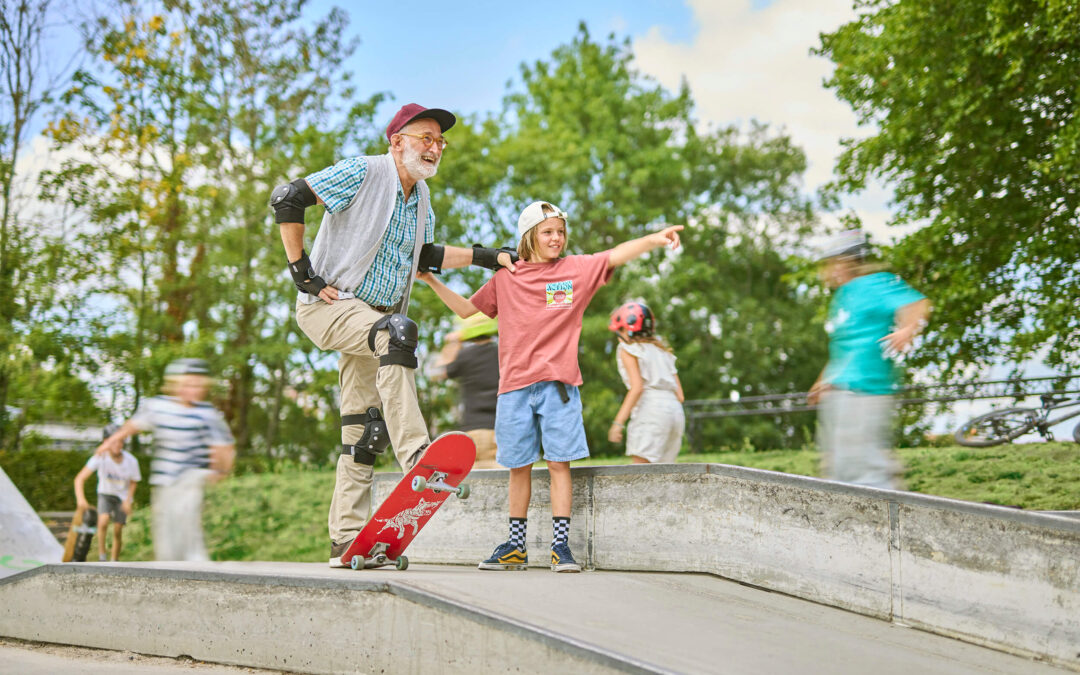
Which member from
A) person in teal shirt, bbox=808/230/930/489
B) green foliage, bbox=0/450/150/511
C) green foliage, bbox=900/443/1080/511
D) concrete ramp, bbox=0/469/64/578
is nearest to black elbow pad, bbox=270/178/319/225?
person in teal shirt, bbox=808/230/930/489

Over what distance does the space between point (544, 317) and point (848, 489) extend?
1666 mm

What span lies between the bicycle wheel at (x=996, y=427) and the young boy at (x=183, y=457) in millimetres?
9476

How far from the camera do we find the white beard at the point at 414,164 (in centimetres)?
417

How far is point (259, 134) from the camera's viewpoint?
2172cm

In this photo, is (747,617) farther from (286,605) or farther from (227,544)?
(227,544)

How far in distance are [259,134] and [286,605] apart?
66.5 feet

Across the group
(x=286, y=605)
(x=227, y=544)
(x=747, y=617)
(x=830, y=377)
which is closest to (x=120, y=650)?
(x=286, y=605)

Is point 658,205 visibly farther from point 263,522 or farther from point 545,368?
point 545,368

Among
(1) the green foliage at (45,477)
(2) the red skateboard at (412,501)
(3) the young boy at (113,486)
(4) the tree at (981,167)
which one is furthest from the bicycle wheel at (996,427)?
(1) the green foliage at (45,477)

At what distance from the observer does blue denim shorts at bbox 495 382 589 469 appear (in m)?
4.19

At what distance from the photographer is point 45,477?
1638 cm

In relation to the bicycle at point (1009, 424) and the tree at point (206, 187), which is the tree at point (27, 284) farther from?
the bicycle at point (1009, 424)

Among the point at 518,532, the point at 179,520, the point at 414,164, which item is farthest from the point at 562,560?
the point at 179,520

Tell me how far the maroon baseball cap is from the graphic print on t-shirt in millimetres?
986
